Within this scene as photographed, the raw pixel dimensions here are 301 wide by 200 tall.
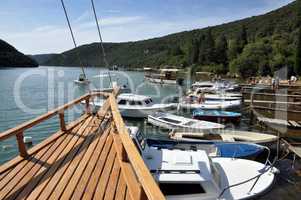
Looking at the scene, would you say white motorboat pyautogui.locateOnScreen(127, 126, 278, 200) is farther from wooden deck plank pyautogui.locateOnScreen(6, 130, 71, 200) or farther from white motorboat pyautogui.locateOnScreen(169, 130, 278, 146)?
white motorboat pyautogui.locateOnScreen(169, 130, 278, 146)

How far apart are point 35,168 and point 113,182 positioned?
1923 mm

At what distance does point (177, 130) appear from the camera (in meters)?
19.8

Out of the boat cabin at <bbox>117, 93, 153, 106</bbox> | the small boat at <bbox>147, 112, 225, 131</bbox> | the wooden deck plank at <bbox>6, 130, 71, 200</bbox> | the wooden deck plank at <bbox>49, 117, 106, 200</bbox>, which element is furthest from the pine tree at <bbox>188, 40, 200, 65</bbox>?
the wooden deck plank at <bbox>6, 130, 71, 200</bbox>

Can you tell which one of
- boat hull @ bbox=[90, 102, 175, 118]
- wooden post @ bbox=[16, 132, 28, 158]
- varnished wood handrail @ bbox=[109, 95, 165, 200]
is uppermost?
varnished wood handrail @ bbox=[109, 95, 165, 200]

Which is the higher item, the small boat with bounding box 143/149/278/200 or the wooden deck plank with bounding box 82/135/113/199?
the wooden deck plank with bounding box 82/135/113/199

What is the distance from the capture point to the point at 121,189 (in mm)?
4656

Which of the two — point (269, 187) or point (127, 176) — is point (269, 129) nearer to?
point (269, 187)

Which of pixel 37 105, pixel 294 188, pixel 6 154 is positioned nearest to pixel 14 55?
pixel 37 105

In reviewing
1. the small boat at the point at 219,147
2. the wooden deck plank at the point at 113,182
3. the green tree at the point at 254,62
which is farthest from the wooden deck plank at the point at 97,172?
the green tree at the point at 254,62

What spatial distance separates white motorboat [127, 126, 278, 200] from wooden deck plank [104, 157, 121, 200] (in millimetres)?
2608

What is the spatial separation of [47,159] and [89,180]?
1715mm

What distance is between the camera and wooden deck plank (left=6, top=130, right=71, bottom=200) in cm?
480

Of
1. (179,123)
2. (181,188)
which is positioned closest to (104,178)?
(181,188)

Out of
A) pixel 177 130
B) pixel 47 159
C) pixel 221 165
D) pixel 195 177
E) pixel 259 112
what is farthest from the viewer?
pixel 259 112
